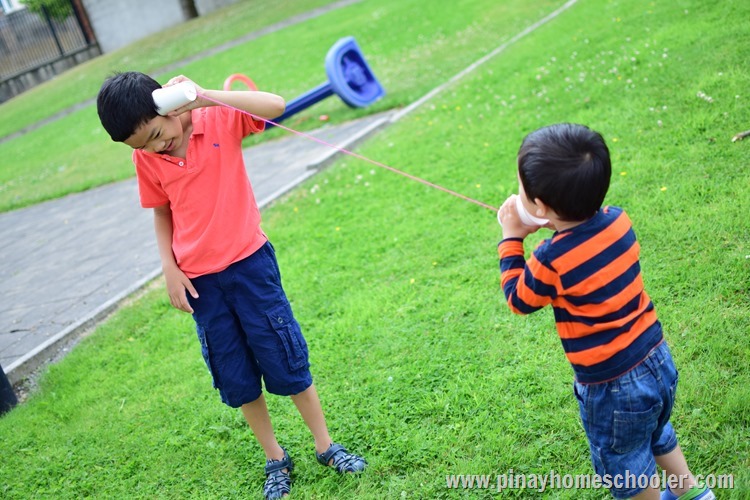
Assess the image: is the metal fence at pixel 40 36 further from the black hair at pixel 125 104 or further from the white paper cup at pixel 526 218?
the white paper cup at pixel 526 218

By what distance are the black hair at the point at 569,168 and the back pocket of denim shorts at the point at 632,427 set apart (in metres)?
0.60

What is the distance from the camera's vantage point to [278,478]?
2.90 meters

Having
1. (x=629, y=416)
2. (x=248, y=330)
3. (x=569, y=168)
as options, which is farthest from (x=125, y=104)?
(x=629, y=416)

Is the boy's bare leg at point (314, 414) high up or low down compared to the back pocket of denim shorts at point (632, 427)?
down

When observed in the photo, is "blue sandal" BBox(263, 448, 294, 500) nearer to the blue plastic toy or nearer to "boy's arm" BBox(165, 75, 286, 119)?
"boy's arm" BBox(165, 75, 286, 119)

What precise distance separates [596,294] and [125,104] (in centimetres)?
171

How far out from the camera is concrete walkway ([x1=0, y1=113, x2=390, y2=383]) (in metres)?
5.12

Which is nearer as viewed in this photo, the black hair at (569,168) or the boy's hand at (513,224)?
the black hair at (569,168)

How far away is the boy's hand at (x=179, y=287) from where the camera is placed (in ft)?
8.60

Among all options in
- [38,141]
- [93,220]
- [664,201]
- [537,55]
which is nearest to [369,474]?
[664,201]

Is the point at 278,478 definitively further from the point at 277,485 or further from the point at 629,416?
the point at 629,416

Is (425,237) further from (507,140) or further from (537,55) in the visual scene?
(537,55)

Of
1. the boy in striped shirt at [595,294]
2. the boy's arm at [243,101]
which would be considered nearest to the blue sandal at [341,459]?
the boy in striped shirt at [595,294]

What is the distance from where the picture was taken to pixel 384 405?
3.20 metres
